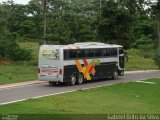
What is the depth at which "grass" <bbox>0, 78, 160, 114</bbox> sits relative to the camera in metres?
19.6

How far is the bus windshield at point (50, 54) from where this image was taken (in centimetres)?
3122

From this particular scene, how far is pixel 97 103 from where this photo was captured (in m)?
22.6

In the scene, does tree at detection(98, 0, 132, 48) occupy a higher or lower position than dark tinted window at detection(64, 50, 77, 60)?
higher

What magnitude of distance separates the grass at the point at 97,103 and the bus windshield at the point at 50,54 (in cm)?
384

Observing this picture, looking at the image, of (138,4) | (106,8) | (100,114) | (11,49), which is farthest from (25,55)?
(100,114)

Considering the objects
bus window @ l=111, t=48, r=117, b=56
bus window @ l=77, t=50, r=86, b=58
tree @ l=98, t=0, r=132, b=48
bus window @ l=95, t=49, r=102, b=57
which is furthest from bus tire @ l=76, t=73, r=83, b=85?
tree @ l=98, t=0, r=132, b=48

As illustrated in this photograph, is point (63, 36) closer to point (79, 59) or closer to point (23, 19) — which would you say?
point (79, 59)

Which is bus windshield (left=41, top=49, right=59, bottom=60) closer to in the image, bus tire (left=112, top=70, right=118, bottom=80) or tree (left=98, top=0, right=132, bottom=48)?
bus tire (left=112, top=70, right=118, bottom=80)

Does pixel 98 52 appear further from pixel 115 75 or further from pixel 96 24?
pixel 96 24

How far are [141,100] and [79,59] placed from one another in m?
9.56

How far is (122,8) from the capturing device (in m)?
51.4

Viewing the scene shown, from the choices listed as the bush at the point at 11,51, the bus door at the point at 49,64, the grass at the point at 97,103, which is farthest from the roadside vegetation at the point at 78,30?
the grass at the point at 97,103

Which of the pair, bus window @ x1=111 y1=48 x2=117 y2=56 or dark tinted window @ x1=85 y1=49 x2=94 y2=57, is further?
bus window @ x1=111 y1=48 x2=117 y2=56

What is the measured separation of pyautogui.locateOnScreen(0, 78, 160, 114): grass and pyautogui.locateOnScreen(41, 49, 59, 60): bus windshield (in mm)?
3844
